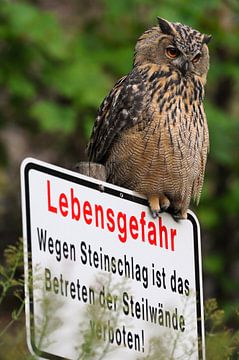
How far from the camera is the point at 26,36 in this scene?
9.08m

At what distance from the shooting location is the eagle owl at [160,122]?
512cm

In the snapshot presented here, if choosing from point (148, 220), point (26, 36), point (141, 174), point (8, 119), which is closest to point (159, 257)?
point (148, 220)

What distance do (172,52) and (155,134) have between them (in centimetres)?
49

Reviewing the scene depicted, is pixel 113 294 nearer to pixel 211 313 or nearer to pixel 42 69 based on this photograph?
pixel 211 313

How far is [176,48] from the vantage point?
5367mm

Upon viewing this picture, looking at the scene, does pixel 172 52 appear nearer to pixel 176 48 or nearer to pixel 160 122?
pixel 176 48

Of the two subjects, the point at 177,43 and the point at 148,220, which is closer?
the point at 148,220

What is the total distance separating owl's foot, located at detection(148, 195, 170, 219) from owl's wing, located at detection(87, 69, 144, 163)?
1.52 feet

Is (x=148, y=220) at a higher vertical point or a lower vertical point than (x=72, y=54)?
lower

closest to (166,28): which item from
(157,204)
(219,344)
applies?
(157,204)

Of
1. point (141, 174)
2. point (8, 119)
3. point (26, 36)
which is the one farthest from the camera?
point (8, 119)

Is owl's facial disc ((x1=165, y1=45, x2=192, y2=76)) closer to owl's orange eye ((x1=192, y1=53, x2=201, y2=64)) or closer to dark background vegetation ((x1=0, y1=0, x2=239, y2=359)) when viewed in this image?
owl's orange eye ((x1=192, y1=53, x2=201, y2=64))

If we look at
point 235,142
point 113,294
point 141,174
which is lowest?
point 113,294

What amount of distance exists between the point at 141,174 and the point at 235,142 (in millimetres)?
Answer: 4556
